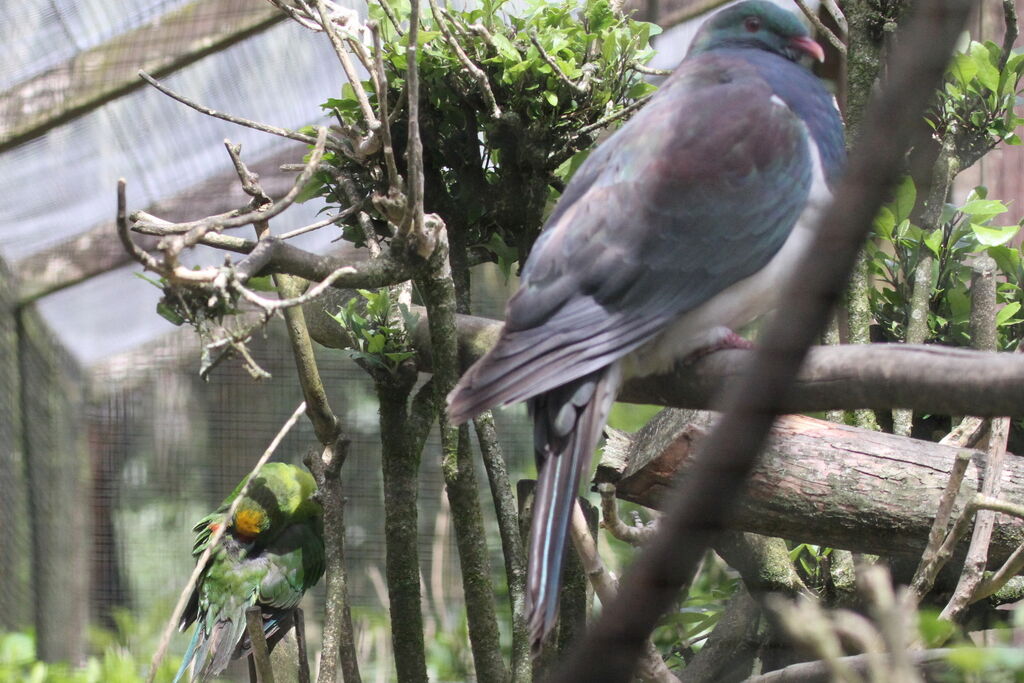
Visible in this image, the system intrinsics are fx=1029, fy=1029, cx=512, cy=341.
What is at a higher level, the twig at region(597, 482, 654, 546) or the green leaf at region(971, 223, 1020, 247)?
the green leaf at region(971, 223, 1020, 247)

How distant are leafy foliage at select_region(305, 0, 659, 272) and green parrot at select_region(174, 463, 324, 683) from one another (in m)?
0.75

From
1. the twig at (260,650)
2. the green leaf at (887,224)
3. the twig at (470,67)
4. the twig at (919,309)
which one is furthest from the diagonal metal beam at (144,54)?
the twig at (919,309)

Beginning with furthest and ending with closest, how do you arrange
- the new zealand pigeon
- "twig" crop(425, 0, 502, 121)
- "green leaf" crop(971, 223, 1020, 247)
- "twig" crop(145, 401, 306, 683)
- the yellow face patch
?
the yellow face patch → "green leaf" crop(971, 223, 1020, 247) → "twig" crop(145, 401, 306, 683) → "twig" crop(425, 0, 502, 121) → the new zealand pigeon

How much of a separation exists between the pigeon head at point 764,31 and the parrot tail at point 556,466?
629 millimetres

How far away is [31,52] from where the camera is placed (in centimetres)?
226

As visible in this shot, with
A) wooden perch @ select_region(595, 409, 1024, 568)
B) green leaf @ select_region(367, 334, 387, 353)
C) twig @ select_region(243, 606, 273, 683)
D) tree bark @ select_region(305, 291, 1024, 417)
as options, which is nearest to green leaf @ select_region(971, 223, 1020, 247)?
wooden perch @ select_region(595, 409, 1024, 568)

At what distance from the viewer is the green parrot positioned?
203 centimetres

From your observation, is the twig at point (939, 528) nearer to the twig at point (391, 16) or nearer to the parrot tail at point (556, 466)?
the parrot tail at point (556, 466)

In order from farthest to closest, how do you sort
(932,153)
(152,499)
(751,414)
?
(152,499) → (932,153) → (751,414)

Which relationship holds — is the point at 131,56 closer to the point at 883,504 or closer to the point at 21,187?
the point at 21,187

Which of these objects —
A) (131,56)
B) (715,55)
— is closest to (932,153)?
(715,55)

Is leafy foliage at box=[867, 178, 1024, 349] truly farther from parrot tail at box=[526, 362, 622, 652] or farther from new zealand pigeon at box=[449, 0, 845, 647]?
parrot tail at box=[526, 362, 622, 652]

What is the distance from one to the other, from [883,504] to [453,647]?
4.13ft

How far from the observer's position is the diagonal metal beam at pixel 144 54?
2238 millimetres
